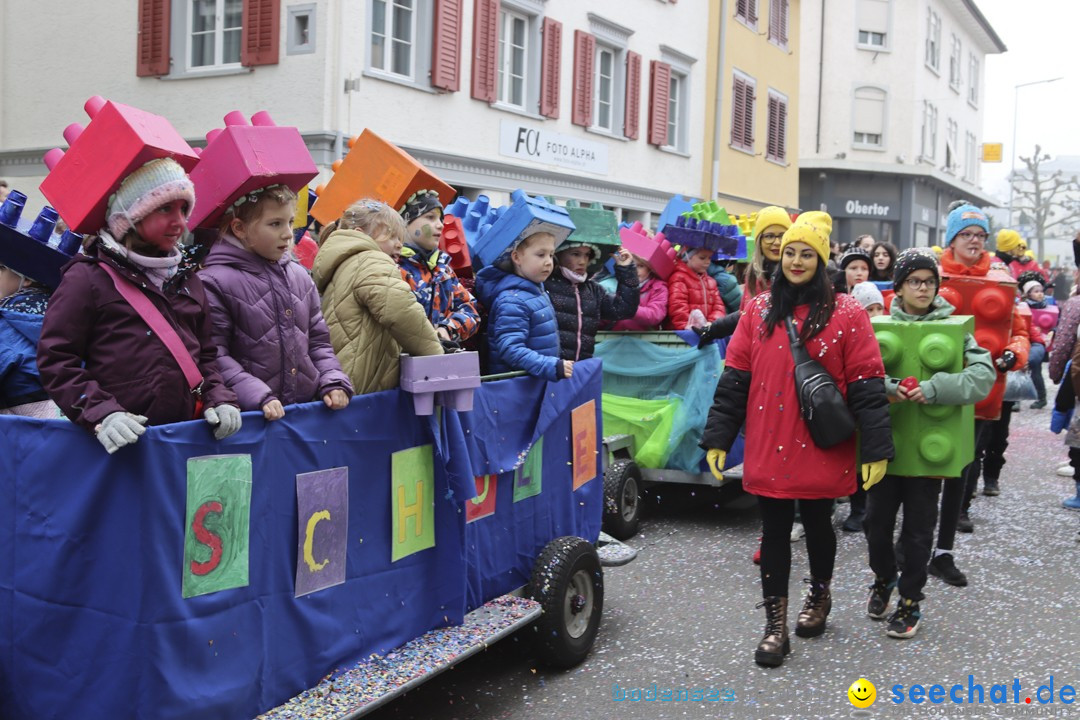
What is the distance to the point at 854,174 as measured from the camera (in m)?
38.4

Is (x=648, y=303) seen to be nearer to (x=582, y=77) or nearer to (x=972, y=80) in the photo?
(x=582, y=77)

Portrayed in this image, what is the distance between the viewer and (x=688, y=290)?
8234 mm

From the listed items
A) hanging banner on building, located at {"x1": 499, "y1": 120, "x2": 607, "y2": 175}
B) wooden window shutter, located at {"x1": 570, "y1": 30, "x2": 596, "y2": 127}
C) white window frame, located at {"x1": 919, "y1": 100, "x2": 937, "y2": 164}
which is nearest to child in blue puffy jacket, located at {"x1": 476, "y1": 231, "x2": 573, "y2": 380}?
hanging banner on building, located at {"x1": 499, "y1": 120, "x2": 607, "y2": 175}

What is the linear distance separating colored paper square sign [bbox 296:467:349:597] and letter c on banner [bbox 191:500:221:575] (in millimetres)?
374

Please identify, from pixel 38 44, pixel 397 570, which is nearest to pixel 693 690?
pixel 397 570

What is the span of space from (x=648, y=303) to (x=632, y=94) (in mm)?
13371

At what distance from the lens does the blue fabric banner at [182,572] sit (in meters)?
2.96

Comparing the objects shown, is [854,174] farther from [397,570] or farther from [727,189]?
[397,570]

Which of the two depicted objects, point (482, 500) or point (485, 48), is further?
point (485, 48)

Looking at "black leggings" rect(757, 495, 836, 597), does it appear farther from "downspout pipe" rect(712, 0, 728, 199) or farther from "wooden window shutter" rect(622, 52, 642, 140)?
"downspout pipe" rect(712, 0, 728, 199)

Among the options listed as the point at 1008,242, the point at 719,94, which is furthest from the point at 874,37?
the point at 1008,242

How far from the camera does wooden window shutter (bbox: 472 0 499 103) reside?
16.2 meters

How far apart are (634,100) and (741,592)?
1596 cm

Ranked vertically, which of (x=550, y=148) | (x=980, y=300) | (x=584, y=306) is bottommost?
(x=584, y=306)
